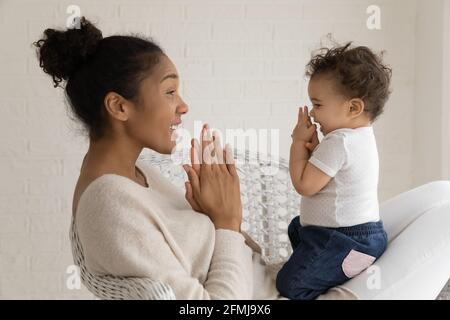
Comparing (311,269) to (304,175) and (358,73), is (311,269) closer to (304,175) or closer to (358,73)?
(304,175)

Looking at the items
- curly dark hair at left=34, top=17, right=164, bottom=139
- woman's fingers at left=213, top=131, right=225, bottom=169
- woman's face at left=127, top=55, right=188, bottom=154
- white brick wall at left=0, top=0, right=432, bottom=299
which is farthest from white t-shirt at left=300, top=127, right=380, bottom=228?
white brick wall at left=0, top=0, right=432, bottom=299

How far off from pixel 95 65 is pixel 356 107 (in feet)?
2.22

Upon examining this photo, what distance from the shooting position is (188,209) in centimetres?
175

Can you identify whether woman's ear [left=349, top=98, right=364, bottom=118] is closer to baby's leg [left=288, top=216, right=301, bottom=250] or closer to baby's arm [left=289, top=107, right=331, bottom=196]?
baby's arm [left=289, top=107, right=331, bottom=196]

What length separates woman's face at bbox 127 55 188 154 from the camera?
164 centimetres

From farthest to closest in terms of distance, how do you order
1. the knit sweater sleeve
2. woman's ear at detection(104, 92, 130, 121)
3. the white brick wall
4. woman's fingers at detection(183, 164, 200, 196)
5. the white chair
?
the white brick wall
the white chair
woman's fingers at detection(183, 164, 200, 196)
woman's ear at detection(104, 92, 130, 121)
the knit sweater sleeve

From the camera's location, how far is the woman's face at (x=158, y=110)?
5.39 ft

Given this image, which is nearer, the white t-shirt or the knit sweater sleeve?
the knit sweater sleeve

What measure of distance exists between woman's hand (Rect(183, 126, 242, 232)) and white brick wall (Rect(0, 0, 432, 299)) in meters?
1.30

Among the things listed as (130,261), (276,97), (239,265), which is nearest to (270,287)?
(239,265)

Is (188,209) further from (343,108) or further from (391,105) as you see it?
(391,105)

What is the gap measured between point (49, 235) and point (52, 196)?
175 millimetres

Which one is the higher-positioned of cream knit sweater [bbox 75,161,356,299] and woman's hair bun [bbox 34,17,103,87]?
woman's hair bun [bbox 34,17,103,87]

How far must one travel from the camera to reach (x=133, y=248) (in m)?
1.46
